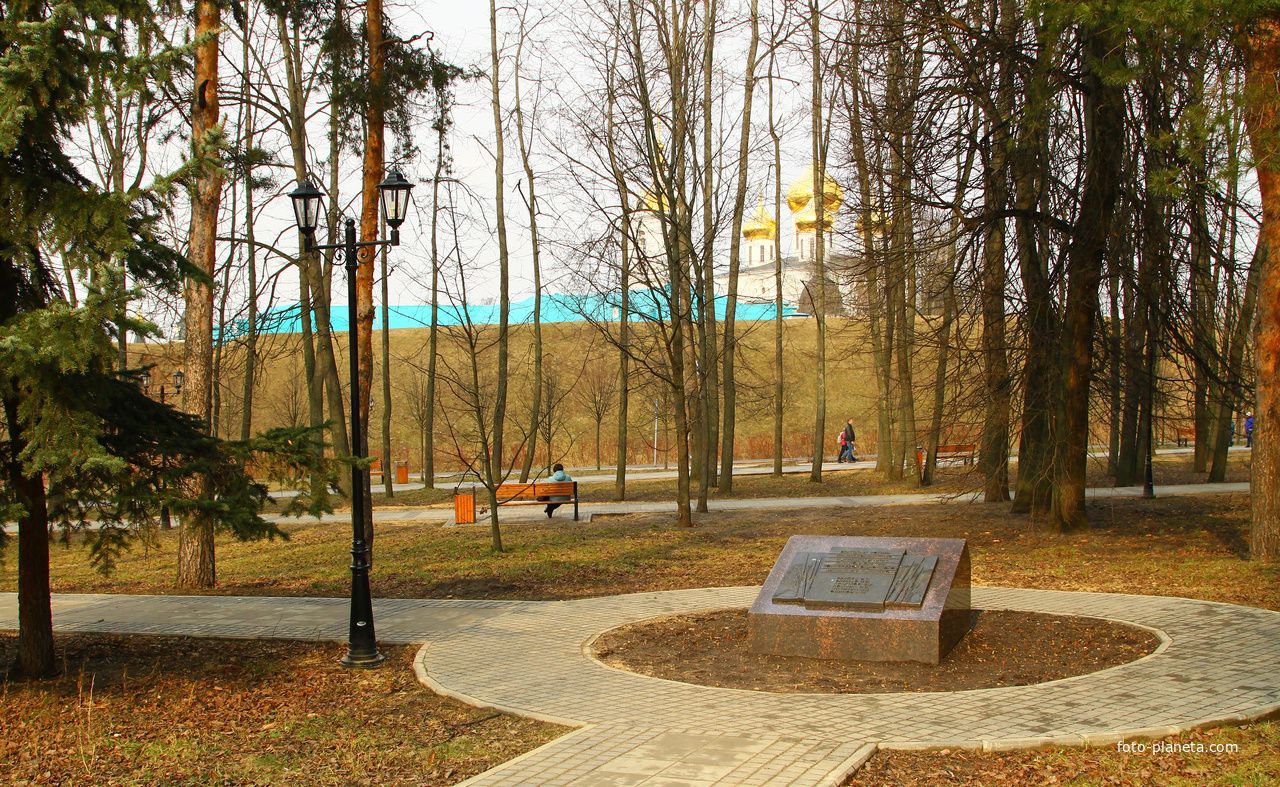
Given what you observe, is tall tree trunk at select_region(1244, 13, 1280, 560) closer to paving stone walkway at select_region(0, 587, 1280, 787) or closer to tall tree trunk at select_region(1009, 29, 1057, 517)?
tall tree trunk at select_region(1009, 29, 1057, 517)

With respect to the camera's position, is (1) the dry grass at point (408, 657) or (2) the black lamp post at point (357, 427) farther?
(2) the black lamp post at point (357, 427)

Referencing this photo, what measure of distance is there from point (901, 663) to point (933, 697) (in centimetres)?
98

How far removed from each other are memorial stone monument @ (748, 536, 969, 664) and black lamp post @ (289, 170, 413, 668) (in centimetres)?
315

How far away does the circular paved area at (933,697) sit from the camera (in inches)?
214

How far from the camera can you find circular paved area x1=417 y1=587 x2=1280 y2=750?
5.45m

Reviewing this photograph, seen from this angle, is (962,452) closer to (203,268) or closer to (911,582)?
(911,582)

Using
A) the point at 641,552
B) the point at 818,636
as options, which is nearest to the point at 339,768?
the point at 818,636

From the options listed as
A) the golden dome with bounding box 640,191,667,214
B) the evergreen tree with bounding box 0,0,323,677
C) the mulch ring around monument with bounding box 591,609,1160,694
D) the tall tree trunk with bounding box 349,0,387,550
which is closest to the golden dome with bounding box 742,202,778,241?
the golden dome with bounding box 640,191,667,214

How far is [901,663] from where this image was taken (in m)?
7.20

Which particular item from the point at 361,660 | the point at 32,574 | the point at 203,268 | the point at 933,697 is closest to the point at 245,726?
the point at 361,660

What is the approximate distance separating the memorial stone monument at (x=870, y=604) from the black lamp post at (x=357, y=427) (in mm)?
3153

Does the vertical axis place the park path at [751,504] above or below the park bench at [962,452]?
below

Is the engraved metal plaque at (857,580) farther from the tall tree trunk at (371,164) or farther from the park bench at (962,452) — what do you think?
the park bench at (962,452)

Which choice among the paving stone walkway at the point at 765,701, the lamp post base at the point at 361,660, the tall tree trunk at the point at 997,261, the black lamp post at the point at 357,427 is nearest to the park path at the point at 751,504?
the tall tree trunk at the point at 997,261
